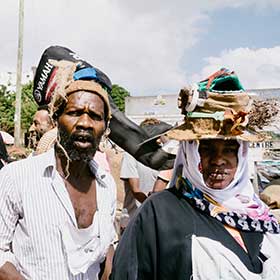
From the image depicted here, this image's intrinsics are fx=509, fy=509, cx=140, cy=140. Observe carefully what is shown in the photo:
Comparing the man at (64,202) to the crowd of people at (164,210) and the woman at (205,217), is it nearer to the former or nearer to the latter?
the crowd of people at (164,210)

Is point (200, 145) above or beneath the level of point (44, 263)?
above

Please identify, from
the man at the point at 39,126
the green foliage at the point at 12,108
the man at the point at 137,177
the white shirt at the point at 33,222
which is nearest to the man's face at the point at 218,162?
the white shirt at the point at 33,222

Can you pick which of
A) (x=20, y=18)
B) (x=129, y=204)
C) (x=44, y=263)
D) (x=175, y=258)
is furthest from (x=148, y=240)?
(x=20, y=18)

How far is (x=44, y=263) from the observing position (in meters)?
2.08

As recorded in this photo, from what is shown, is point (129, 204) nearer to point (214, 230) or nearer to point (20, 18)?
point (214, 230)

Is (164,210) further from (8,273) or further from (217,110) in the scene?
(8,273)

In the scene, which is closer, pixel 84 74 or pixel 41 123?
pixel 84 74

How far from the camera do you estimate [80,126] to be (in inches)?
85.7

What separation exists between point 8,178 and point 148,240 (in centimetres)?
63

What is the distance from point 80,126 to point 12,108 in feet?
103

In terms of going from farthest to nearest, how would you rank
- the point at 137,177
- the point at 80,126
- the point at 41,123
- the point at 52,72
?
1. the point at 137,177
2. the point at 41,123
3. the point at 52,72
4. the point at 80,126

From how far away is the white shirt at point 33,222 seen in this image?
2.08 metres

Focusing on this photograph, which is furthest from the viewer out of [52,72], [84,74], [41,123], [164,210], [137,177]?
[137,177]

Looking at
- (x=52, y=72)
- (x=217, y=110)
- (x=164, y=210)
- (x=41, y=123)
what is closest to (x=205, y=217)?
(x=164, y=210)
